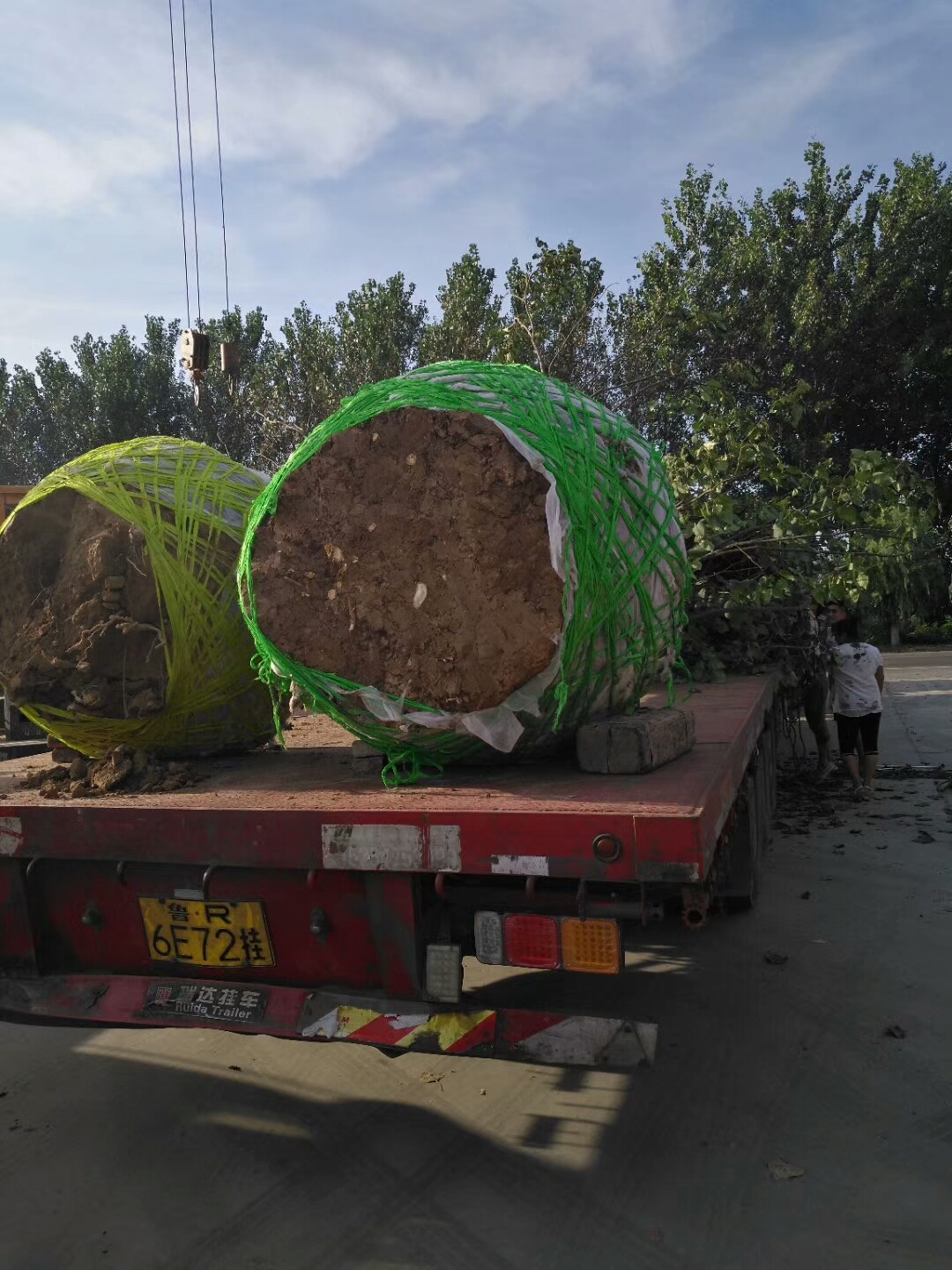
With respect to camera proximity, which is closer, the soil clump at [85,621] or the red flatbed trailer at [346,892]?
the red flatbed trailer at [346,892]

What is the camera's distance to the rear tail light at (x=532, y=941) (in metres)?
2.52

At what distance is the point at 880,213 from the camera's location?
79.3 ft

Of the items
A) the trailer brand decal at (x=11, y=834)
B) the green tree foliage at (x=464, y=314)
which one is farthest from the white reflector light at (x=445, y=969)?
the green tree foliage at (x=464, y=314)

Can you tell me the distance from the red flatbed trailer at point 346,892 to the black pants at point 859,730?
519 cm

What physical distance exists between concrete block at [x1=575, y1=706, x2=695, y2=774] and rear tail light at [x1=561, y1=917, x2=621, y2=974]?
0.53m

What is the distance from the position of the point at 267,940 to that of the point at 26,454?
126 ft

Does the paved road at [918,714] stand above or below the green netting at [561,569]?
below

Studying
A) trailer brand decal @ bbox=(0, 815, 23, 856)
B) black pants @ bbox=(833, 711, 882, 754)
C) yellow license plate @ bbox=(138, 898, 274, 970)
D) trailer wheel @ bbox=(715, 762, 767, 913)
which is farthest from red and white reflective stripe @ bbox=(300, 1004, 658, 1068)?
black pants @ bbox=(833, 711, 882, 754)

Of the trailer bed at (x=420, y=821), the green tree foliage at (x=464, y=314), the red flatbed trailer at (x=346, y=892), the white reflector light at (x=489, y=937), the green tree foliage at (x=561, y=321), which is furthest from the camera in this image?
the green tree foliage at (x=464, y=314)

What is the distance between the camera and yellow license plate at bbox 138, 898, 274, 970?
282cm

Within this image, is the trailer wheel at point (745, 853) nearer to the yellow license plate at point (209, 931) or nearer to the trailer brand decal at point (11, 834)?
the yellow license plate at point (209, 931)

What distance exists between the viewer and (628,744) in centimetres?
287

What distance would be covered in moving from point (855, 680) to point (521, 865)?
618cm

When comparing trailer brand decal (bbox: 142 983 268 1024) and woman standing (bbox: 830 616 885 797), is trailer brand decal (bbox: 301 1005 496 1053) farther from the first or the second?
woman standing (bbox: 830 616 885 797)
